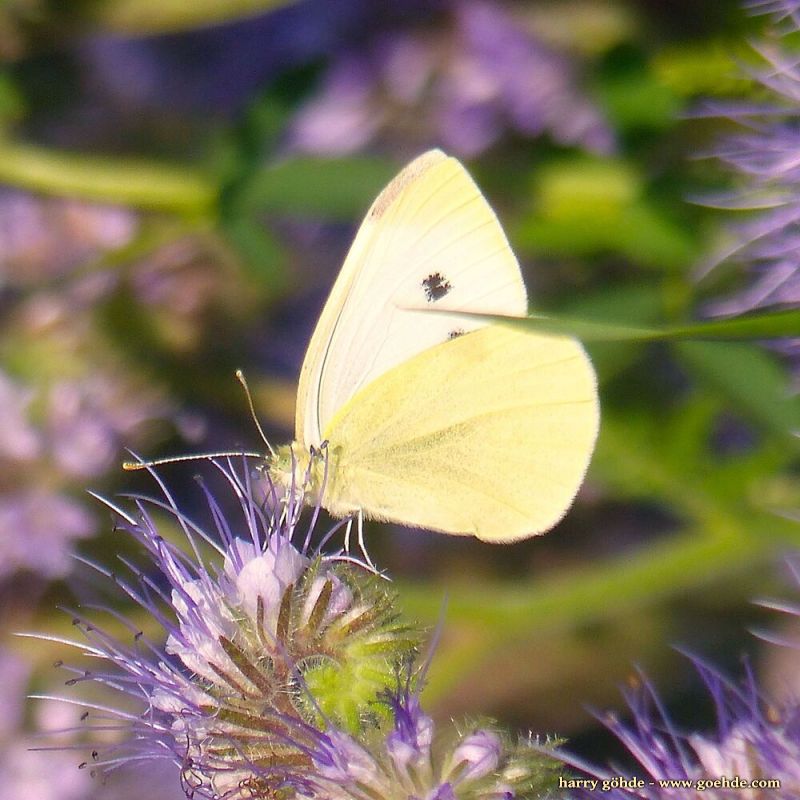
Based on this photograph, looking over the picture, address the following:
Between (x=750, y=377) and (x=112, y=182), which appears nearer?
(x=750, y=377)

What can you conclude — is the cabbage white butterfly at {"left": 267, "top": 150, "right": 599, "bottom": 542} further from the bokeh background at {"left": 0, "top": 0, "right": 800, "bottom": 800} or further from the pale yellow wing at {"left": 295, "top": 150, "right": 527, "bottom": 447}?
the bokeh background at {"left": 0, "top": 0, "right": 800, "bottom": 800}

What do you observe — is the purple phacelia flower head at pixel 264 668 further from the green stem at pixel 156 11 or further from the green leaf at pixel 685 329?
the green stem at pixel 156 11

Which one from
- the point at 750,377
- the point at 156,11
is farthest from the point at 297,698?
the point at 156,11

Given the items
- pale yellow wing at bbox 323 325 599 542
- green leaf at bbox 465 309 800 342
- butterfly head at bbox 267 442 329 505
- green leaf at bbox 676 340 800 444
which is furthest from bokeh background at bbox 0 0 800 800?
green leaf at bbox 465 309 800 342

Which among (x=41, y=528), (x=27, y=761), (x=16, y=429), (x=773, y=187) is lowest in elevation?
(x=27, y=761)

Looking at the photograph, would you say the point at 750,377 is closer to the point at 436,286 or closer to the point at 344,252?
the point at 436,286

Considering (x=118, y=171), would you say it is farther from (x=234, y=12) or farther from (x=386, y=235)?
(x=386, y=235)

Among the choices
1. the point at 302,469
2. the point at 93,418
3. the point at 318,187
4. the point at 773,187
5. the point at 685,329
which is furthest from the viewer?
the point at 93,418

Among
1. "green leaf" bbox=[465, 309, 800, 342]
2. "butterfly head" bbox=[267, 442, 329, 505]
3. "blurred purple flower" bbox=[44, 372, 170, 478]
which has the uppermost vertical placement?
"green leaf" bbox=[465, 309, 800, 342]
